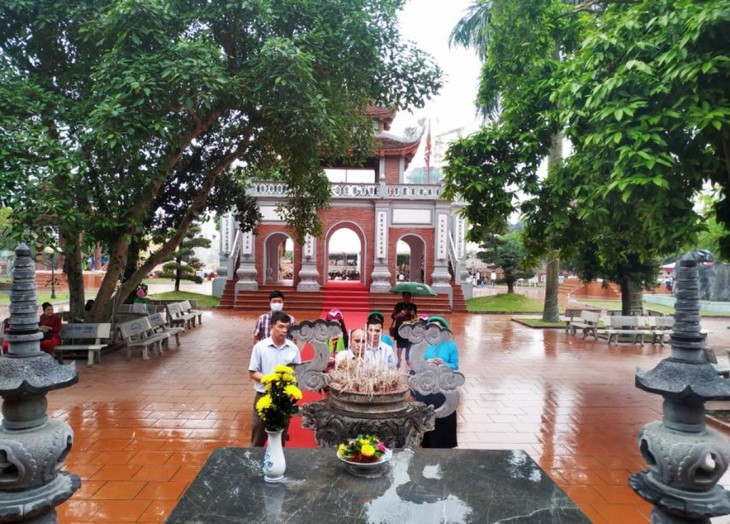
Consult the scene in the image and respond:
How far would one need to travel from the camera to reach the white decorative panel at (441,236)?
21.5 metres

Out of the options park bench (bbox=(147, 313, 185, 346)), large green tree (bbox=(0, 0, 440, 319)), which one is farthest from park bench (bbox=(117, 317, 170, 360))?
large green tree (bbox=(0, 0, 440, 319))

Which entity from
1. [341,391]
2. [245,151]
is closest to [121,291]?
[245,151]

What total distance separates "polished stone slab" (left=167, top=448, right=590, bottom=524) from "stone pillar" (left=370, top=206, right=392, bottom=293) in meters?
17.5

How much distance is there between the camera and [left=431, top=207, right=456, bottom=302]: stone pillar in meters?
21.0

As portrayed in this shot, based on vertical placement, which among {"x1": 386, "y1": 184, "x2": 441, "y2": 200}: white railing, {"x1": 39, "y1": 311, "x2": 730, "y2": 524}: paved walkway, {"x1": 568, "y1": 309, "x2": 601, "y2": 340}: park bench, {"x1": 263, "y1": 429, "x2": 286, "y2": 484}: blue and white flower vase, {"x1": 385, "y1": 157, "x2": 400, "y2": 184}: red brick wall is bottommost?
{"x1": 39, "y1": 311, "x2": 730, "y2": 524}: paved walkway

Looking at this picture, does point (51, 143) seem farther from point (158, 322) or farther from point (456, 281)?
point (456, 281)

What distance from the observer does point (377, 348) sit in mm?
4660

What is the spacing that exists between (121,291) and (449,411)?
9541mm

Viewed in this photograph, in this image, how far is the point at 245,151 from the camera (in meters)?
11.6

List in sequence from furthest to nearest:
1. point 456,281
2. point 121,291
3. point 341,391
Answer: point 456,281 < point 121,291 < point 341,391

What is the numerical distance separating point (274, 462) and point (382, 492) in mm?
686

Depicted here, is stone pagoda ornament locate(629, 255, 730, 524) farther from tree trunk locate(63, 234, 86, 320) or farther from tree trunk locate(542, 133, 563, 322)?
tree trunk locate(542, 133, 563, 322)

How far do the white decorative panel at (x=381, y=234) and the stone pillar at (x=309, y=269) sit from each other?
277 cm

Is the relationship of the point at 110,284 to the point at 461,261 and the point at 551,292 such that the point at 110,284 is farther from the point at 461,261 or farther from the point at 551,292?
the point at 461,261
